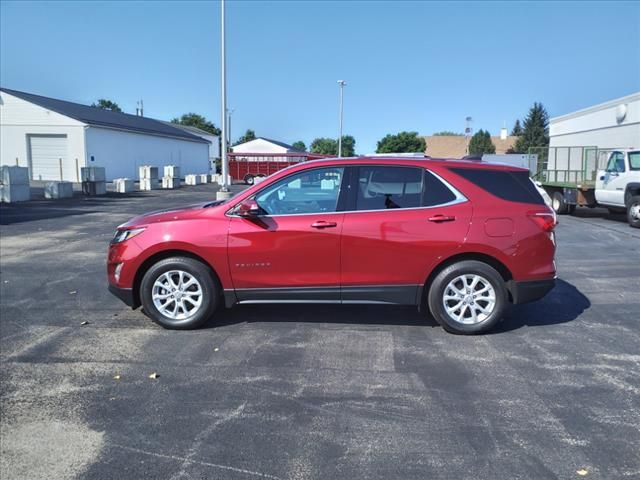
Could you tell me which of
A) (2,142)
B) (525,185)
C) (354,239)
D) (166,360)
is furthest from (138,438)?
(2,142)

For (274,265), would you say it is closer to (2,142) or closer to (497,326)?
(497,326)

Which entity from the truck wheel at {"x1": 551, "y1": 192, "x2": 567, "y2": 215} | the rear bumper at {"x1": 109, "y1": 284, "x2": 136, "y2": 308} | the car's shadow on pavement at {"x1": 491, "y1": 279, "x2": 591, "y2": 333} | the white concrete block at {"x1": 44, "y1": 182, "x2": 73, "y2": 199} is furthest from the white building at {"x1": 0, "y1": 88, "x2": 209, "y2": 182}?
the car's shadow on pavement at {"x1": 491, "y1": 279, "x2": 591, "y2": 333}

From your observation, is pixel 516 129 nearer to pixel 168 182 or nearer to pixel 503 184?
pixel 168 182

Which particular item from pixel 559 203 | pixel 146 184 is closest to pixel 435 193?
pixel 559 203

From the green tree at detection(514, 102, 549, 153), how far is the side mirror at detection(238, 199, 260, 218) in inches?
3176

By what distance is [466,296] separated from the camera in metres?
5.50

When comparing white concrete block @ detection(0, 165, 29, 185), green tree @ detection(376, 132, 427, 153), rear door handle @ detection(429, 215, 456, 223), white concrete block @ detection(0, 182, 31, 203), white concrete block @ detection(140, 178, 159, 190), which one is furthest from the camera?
green tree @ detection(376, 132, 427, 153)

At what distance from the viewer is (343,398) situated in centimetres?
409

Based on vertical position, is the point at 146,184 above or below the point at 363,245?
above

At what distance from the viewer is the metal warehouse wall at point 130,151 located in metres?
37.7

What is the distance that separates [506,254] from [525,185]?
2.58 feet

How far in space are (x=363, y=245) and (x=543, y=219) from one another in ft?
6.02

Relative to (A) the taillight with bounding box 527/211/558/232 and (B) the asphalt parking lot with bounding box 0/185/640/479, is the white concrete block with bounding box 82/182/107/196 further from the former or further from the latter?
(A) the taillight with bounding box 527/211/558/232

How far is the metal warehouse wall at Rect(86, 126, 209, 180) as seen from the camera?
124ft
